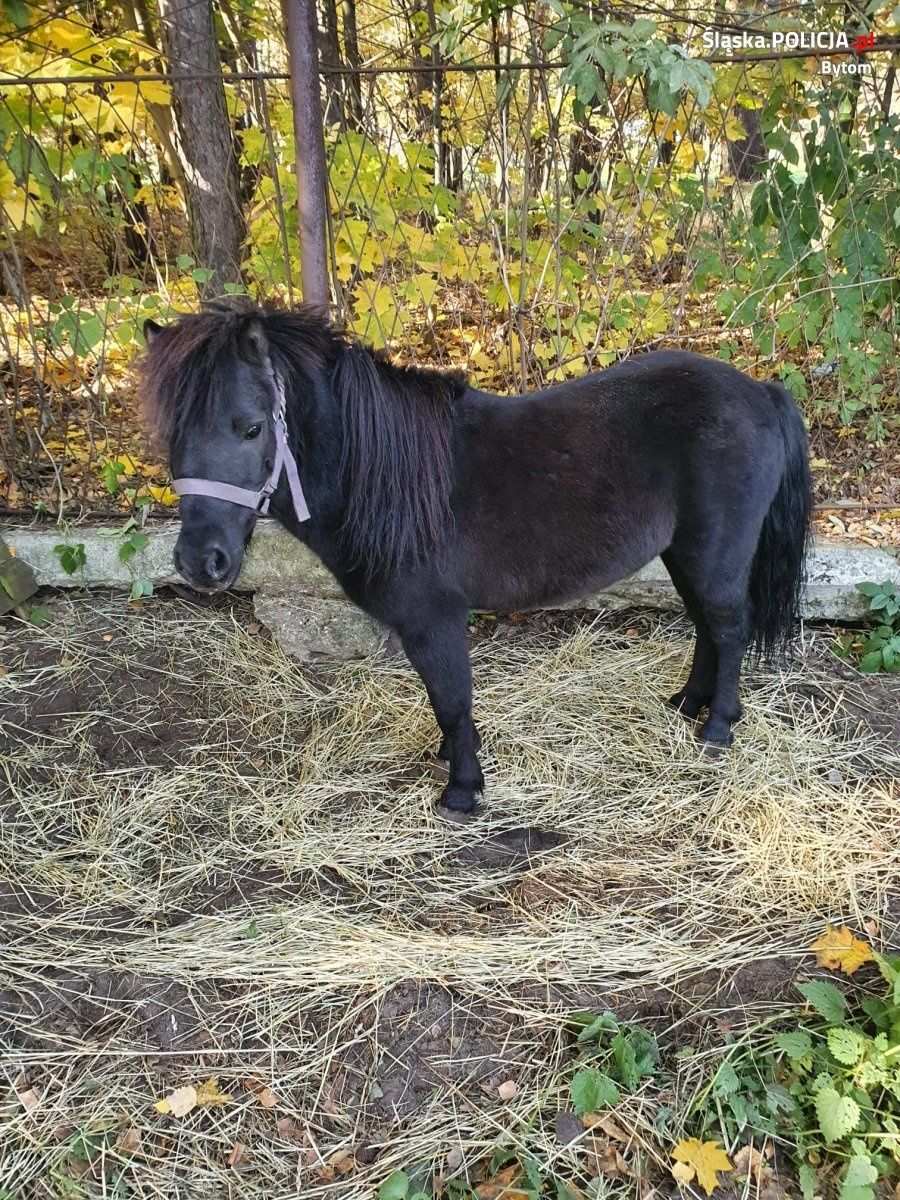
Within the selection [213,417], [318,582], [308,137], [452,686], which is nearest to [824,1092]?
[452,686]

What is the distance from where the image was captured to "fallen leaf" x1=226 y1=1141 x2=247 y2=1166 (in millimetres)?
1711

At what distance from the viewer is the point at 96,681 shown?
3.37m

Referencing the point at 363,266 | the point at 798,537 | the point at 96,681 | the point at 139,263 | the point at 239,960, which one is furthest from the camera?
the point at 139,263

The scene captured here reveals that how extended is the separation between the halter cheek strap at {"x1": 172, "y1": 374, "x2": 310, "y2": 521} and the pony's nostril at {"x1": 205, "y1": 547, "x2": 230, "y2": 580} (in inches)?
5.6

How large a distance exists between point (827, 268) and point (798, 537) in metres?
1.44

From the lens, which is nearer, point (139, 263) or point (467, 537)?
point (467, 537)

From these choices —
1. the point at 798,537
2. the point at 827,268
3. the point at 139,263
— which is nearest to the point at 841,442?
the point at 827,268

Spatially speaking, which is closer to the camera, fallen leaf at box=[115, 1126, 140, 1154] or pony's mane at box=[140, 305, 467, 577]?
fallen leaf at box=[115, 1126, 140, 1154]

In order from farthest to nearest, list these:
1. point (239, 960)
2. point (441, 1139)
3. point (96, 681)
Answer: point (96, 681) → point (239, 960) → point (441, 1139)

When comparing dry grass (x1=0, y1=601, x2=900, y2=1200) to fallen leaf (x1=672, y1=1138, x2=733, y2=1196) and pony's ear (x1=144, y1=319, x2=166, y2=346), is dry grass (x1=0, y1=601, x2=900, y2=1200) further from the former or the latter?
pony's ear (x1=144, y1=319, x2=166, y2=346)

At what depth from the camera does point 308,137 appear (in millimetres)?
2926

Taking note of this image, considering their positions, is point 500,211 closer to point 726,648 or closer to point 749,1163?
point 726,648

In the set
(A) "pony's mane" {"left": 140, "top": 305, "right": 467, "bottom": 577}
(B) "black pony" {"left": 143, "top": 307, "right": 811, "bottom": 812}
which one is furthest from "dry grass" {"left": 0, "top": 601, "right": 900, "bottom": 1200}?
(A) "pony's mane" {"left": 140, "top": 305, "right": 467, "bottom": 577}

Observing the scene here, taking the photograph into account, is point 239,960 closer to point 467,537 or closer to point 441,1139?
point 441,1139
